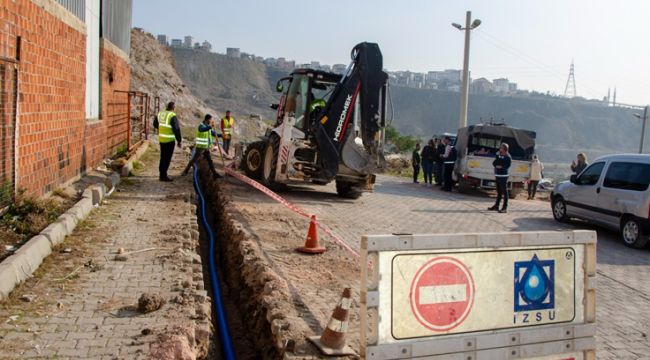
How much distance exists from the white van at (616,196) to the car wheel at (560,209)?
2 centimetres

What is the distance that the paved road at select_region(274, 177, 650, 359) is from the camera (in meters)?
5.57

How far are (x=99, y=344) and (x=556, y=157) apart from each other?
73741mm

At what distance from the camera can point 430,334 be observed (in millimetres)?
3430

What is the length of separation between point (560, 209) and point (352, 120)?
550cm

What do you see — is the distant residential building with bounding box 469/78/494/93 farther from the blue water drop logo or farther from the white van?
the blue water drop logo

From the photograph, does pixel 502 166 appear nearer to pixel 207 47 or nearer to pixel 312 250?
pixel 312 250

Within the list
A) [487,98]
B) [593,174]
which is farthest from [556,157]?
[593,174]

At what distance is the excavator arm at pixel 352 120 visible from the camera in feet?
38.0

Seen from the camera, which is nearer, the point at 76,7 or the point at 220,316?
the point at 220,316

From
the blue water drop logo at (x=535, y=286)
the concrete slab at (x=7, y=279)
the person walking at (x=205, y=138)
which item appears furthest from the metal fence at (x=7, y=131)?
the blue water drop logo at (x=535, y=286)

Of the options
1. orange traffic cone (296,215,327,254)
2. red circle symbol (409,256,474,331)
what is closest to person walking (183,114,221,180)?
orange traffic cone (296,215,327,254)

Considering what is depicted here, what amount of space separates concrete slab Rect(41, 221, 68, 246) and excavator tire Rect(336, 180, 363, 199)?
24.7 feet

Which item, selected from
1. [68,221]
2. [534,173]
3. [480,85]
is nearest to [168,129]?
[68,221]

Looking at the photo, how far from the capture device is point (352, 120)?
38.7 ft
